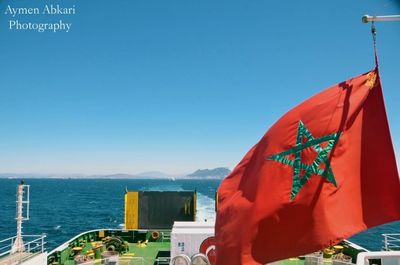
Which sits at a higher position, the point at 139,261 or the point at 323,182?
the point at 323,182

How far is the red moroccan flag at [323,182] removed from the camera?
685 cm

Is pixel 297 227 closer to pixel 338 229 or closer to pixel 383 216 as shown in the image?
pixel 338 229

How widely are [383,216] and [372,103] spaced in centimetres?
218

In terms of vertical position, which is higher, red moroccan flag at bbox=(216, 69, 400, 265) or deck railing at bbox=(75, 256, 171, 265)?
red moroccan flag at bbox=(216, 69, 400, 265)

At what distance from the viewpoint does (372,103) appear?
718 centimetres

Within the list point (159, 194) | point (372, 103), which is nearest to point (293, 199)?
point (372, 103)

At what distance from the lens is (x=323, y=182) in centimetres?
704

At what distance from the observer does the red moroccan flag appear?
685cm

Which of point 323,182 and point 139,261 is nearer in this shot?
point 323,182

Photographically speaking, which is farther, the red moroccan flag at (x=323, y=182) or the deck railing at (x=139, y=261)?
the deck railing at (x=139, y=261)

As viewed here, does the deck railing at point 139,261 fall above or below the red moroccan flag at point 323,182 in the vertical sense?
below

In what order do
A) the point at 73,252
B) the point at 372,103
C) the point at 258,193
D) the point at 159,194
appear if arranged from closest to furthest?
1. the point at 372,103
2. the point at 258,193
3. the point at 73,252
4. the point at 159,194

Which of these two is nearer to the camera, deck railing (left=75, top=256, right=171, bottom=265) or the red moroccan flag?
the red moroccan flag

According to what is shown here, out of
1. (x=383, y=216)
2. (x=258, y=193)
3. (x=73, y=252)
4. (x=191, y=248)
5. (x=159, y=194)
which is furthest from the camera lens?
(x=159, y=194)
